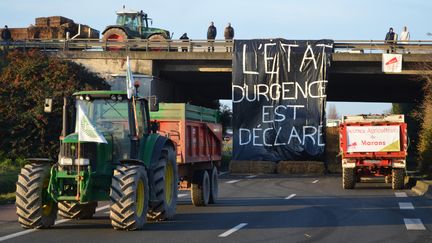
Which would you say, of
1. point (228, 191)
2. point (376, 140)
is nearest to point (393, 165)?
point (376, 140)

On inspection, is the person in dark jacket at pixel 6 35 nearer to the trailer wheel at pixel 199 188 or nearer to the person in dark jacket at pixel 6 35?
the person in dark jacket at pixel 6 35

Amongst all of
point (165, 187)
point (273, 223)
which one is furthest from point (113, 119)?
point (273, 223)

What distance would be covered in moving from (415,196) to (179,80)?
84.1 ft

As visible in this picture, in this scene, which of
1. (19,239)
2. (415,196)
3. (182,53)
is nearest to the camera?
(19,239)

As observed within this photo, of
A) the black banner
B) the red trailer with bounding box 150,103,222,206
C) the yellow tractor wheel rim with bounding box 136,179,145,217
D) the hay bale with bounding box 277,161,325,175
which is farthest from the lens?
the black banner

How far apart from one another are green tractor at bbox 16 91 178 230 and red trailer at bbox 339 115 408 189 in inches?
508

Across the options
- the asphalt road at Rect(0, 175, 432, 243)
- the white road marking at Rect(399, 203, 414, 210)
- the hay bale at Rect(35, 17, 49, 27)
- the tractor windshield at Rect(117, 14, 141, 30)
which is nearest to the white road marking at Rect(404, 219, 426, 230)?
the asphalt road at Rect(0, 175, 432, 243)

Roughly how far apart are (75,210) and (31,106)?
766 inches

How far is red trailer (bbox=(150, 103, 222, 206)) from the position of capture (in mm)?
17234

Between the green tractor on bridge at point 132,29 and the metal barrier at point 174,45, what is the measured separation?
903 mm

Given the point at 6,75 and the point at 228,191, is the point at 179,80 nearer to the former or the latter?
the point at 6,75

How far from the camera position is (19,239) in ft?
38.6

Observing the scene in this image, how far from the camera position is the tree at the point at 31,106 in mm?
32281

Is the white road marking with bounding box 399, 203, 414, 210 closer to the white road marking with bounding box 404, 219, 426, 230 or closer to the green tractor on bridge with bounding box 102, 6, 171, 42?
the white road marking with bounding box 404, 219, 426, 230
